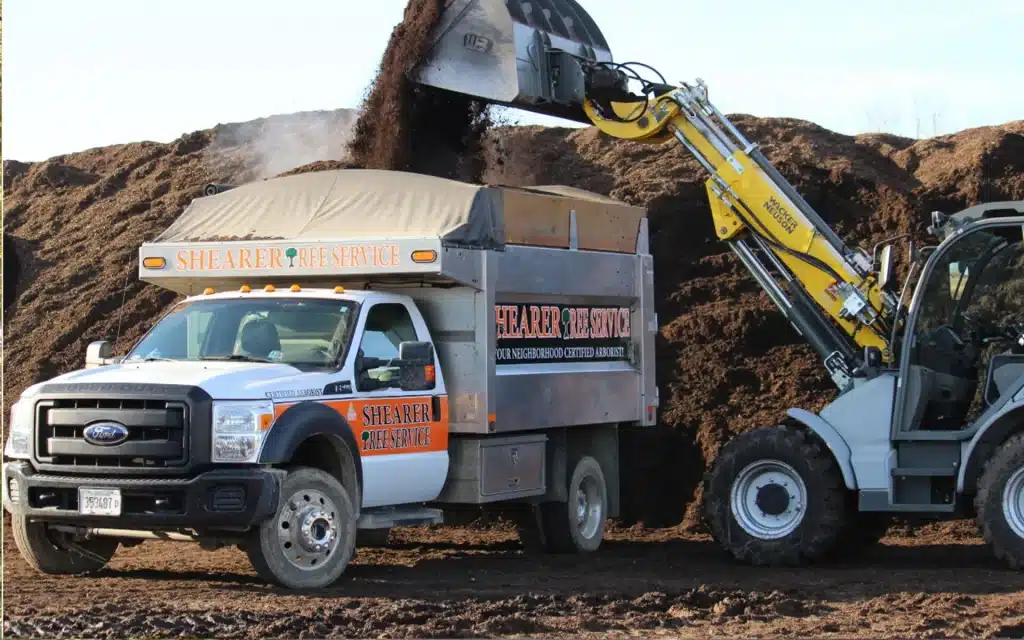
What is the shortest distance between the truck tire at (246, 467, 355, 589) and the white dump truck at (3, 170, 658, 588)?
0.05 ft

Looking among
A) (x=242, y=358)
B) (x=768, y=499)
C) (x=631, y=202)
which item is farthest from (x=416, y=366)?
(x=631, y=202)

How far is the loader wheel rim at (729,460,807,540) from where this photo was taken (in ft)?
42.5

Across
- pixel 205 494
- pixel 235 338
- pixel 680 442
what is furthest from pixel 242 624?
pixel 680 442

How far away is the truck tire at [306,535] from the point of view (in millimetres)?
10594

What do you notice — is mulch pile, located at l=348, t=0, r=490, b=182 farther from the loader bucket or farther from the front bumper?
the front bumper

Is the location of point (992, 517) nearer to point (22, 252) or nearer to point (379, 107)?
point (379, 107)

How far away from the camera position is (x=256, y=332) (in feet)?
38.7

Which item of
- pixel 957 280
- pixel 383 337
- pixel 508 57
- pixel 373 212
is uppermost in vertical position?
pixel 508 57

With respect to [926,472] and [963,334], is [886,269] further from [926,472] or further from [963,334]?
[926,472]

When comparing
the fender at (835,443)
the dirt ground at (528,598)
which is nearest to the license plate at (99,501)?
the dirt ground at (528,598)

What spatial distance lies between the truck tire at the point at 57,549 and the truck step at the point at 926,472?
6.14 m

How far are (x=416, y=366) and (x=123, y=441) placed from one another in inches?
91.6

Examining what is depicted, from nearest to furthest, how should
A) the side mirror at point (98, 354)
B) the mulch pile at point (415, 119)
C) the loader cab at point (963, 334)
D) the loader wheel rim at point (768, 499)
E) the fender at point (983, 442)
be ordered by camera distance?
the fender at point (983, 442), the side mirror at point (98, 354), the loader cab at point (963, 334), the loader wheel rim at point (768, 499), the mulch pile at point (415, 119)

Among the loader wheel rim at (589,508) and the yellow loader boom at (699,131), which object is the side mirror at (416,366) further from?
the yellow loader boom at (699,131)
